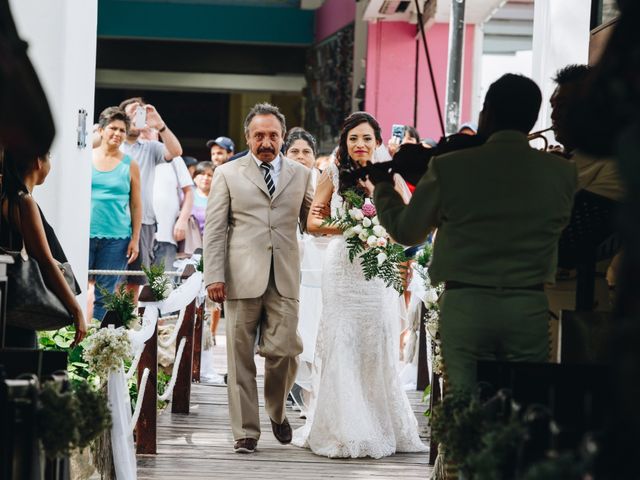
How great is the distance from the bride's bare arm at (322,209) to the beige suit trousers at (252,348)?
39 cm

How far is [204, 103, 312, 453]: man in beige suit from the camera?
6984mm

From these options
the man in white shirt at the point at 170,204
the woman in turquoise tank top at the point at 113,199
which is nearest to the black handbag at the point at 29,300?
the woman in turquoise tank top at the point at 113,199

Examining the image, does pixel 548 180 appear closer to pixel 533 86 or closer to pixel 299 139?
pixel 533 86

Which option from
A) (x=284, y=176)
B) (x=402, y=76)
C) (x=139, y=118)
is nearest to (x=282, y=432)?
(x=284, y=176)

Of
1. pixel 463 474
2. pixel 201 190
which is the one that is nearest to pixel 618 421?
pixel 463 474

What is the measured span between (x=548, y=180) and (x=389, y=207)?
0.60 m

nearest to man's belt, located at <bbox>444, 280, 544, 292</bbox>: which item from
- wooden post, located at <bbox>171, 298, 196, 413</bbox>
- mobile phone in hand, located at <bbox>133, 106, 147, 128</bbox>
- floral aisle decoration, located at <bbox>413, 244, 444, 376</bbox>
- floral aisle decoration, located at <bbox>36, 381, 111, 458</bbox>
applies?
floral aisle decoration, located at <bbox>36, 381, 111, 458</bbox>

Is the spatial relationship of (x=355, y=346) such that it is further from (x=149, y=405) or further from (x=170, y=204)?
(x=170, y=204)

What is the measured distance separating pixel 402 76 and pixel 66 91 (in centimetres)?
1036

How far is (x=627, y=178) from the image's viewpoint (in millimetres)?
2467

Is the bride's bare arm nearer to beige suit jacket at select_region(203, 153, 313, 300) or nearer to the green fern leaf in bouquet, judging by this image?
beige suit jacket at select_region(203, 153, 313, 300)

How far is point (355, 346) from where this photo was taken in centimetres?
727

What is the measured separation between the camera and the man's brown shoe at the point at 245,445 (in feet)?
23.2

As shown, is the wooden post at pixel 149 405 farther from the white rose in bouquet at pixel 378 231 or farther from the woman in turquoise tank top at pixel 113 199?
the woman in turquoise tank top at pixel 113 199
